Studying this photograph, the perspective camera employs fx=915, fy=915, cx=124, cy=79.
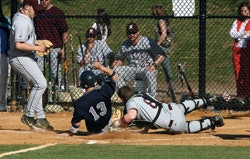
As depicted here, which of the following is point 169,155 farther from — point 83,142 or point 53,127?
point 53,127

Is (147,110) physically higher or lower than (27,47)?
lower

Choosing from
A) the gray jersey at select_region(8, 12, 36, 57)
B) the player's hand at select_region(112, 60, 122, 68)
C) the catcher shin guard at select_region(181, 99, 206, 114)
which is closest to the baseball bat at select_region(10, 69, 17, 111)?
the player's hand at select_region(112, 60, 122, 68)

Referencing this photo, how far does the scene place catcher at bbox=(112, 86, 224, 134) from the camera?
1271 centimetres

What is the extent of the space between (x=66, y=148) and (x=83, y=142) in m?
0.90

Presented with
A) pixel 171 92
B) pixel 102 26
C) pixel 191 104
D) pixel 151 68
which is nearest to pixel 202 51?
pixel 171 92

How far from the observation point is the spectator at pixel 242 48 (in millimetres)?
16094

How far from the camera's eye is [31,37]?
1330 cm

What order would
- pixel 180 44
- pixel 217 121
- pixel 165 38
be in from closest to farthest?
1. pixel 217 121
2. pixel 165 38
3. pixel 180 44

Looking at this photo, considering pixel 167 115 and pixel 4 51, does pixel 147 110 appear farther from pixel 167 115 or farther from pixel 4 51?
pixel 4 51

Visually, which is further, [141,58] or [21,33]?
[141,58]

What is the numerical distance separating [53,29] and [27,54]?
3096mm

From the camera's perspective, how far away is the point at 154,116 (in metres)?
12.9

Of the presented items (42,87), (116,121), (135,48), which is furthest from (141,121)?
(135,48)

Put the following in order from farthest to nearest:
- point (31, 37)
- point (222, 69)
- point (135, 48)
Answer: point (222, 69), point (135, 48), point (31, 37)
